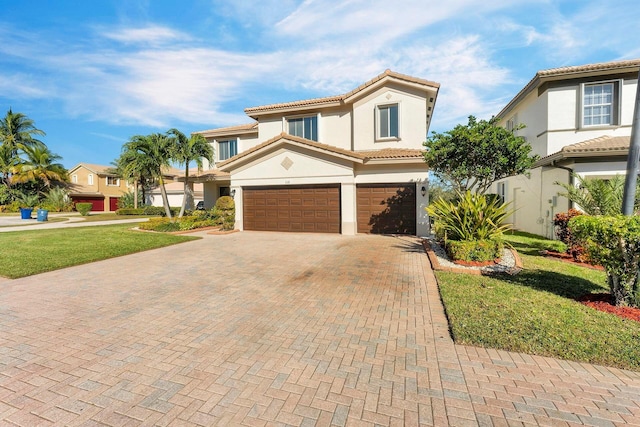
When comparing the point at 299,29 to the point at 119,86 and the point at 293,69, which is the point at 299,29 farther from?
the point at 119,86

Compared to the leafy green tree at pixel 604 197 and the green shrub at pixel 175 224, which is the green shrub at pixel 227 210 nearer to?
the green shrub at pixel 175 224

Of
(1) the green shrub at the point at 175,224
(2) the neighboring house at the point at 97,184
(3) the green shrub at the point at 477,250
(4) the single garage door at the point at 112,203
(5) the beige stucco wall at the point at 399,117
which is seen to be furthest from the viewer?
(4) the single garage door at the point at 112,203

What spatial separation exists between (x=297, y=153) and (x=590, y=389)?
1385cm

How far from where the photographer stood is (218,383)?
3148 millimetres

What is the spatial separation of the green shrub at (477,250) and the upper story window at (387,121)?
8.85 m

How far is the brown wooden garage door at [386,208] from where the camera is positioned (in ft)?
47.0

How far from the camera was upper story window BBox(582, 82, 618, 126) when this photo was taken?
1316cm

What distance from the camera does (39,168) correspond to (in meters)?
35.7

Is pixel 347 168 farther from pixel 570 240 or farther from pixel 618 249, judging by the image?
pixel 618 249

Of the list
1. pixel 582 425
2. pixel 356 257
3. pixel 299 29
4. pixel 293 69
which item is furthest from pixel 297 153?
pixel 582 425

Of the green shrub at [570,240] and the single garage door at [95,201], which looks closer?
the green shrub at [570,240]

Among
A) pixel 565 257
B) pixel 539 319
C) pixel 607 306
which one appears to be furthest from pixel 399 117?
pixel 539 319

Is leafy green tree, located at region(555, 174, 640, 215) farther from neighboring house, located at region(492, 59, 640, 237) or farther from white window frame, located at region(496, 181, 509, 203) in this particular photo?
white window frame, located at region(496, 181, 509, 203)

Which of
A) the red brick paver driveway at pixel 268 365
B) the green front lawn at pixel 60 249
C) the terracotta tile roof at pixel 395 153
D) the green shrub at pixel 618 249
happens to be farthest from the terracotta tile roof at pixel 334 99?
the red brick paver driveway at pixel 268 365
